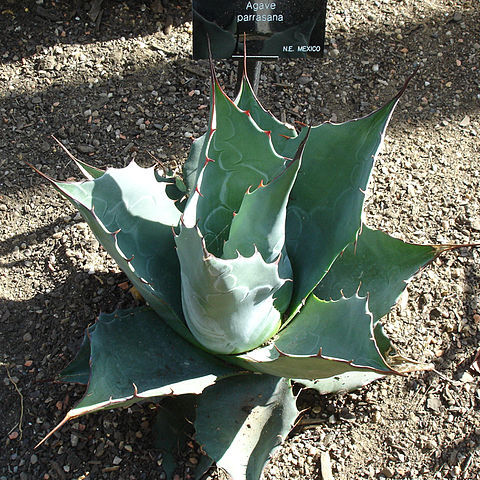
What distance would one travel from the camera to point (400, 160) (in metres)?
2.23

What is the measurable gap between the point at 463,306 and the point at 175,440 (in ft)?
3.22

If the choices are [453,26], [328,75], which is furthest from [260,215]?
[453,26]

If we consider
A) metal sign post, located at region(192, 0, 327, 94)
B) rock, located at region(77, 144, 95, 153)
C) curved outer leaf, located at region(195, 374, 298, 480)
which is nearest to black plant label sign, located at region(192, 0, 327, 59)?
metal sign post, located at region(192, 0, 327, 94)

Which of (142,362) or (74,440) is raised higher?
(142,362)

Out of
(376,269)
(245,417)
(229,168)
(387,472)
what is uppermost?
(229,168)

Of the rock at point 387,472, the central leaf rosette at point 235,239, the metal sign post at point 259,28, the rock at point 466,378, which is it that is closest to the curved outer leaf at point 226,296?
the central leaf rosette at point 235,239

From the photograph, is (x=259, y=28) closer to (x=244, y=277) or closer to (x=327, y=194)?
(x=327, y=194)

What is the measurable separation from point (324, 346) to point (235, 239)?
0.91 ft

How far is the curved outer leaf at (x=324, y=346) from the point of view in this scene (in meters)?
1.09

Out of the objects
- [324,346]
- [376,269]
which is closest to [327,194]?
[376,269]

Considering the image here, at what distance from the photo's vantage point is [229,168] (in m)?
1.33

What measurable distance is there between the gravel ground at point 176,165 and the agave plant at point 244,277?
0.26 m

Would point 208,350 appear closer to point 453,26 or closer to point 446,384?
point 446,384

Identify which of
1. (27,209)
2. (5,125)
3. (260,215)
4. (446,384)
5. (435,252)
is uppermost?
(260,215)
